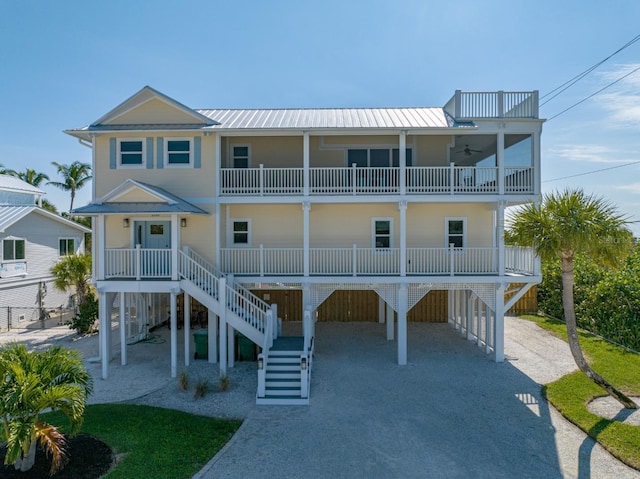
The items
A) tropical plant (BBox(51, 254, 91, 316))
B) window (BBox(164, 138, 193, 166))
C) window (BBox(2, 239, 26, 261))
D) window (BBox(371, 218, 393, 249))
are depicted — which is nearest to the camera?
window (BBox(164, 138, 193, 166))

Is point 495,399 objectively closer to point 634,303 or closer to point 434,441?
point 434,441

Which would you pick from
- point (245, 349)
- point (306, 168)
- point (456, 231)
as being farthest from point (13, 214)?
point (456, 231)

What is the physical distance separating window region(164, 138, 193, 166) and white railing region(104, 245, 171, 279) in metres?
3.59

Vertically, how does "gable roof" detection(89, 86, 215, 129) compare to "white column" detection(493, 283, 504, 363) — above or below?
above

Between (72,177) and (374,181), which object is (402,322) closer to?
(374,181)

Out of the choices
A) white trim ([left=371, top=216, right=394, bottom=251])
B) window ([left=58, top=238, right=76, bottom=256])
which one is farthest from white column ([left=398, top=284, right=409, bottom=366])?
A: window ([left=58, top=238, right=76, bottom=256])

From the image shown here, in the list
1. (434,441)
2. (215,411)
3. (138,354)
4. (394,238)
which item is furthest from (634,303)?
(138,354)

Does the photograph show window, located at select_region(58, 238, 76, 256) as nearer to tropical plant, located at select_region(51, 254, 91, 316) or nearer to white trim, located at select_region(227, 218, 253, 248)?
tropical plant, located at select_region(51, 254, 91, 316)

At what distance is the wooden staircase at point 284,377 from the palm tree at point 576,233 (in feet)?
25.4

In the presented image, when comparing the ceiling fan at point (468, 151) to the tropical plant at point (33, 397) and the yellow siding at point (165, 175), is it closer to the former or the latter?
the yellow siding at point (165, 175)

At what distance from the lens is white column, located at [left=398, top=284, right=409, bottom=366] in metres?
13.1

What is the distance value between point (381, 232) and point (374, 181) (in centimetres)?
218

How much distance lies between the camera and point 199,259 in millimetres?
14109

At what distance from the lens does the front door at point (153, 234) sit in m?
14.6
